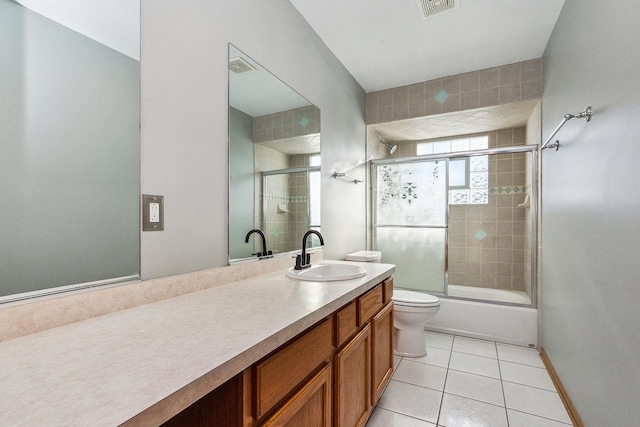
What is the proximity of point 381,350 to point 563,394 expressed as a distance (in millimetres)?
1200

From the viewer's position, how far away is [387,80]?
10.2ft

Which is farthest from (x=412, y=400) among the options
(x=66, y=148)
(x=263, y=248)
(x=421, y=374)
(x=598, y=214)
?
(x=66, y=148)

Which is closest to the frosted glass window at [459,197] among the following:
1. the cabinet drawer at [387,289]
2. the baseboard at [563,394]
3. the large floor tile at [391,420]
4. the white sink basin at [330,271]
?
the baseboard at [563,394]

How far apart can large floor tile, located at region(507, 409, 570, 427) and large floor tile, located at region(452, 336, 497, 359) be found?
784 mm

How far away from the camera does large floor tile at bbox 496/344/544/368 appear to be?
2419mm

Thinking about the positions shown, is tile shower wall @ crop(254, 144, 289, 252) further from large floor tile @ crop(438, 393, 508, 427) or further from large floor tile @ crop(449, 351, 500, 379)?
large floor tile @ crop(449, 351, 500, 379)

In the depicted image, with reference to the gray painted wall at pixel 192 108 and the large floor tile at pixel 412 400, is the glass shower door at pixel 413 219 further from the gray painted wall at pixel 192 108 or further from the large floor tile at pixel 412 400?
the gray painted wall at pixel 192 108

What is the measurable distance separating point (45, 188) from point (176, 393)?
2.58 ft

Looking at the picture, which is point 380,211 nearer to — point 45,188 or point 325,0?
point 325,0

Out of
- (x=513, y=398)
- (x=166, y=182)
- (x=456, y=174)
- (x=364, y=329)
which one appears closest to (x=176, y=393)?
(x=166, y=182)

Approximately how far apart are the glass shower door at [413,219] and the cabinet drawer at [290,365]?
232 cm

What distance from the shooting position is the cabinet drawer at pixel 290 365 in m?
0.79

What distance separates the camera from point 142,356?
68cm

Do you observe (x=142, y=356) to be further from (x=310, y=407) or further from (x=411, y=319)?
(x=411, y=319)
